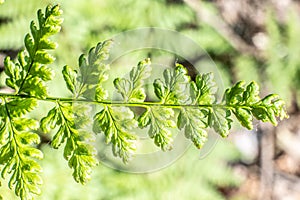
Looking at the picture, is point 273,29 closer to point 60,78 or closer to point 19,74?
point 60,78

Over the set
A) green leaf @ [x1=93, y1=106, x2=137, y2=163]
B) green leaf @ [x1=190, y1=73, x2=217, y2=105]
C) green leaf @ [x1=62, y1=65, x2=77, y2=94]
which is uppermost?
green leaf @ [x1=190, y1=73, x2=217, y2=105]

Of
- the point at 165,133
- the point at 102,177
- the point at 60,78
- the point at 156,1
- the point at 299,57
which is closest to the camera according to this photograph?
the point at 165,133

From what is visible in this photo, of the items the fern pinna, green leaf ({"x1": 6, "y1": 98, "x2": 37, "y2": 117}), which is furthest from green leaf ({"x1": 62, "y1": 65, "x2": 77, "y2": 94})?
green leaf ({"x1": 6, "y1": 98, "x2": 37, "y2": 117})

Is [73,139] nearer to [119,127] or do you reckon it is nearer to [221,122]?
[119,127]

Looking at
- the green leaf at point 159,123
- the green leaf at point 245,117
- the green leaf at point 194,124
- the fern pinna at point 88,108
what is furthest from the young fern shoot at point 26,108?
the green leaf at point 245,117

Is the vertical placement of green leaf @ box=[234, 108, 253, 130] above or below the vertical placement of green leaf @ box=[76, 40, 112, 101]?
below

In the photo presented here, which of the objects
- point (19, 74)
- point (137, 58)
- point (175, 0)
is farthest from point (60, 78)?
point (19, 74)

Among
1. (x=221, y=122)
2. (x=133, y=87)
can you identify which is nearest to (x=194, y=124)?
(x=221, y=122)

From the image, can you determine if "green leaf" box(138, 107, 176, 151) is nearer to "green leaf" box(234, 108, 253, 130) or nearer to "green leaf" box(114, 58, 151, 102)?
"green leaf" box(114, 58, 151, 102)
